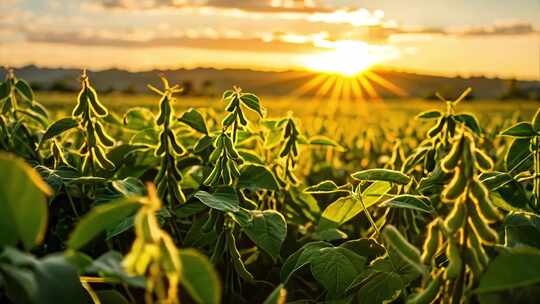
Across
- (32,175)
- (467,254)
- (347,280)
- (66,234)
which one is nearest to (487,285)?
(467,254)

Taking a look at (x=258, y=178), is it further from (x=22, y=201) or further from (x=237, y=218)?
(x=22, y=201)

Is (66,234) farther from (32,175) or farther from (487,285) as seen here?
(487,285)

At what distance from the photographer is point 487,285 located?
1.06 meters

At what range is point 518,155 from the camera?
1.95 metres

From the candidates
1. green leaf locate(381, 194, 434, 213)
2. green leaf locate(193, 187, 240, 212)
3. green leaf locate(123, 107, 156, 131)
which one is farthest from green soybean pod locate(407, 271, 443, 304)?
green leaf locate(123, 107, 156, 131)

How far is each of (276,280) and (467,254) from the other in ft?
3.47

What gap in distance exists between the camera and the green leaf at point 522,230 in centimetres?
151

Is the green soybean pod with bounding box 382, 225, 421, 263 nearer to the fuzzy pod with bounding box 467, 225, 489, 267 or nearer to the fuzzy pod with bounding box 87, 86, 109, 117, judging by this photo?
the fuzzy pod with bounding box 467, 225, 489, 267

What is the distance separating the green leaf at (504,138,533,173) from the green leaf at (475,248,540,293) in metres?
0.95

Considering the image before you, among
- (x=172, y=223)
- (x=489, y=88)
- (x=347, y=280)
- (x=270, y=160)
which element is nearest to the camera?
(x=347, y=280)

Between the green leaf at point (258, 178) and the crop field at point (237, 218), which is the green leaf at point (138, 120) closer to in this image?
the crop field at point (237, 218)

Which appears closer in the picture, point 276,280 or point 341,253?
→ point 341,253

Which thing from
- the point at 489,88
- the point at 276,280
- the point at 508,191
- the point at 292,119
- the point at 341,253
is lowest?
the point at 276,280

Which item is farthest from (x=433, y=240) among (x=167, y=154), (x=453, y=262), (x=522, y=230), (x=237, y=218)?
(x=167, y=154)
